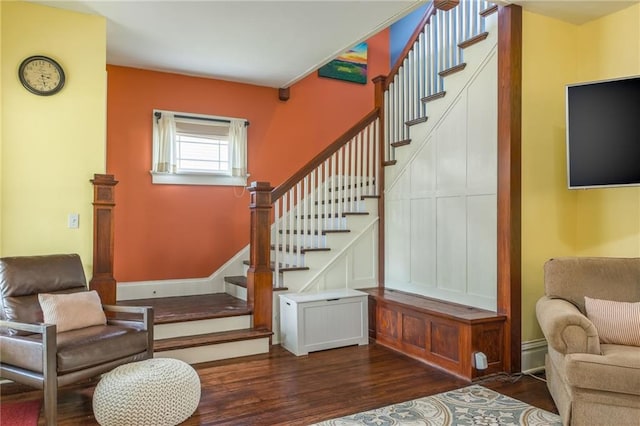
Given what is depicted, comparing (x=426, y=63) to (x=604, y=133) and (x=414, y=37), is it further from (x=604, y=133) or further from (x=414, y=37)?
(x=604, y=133)

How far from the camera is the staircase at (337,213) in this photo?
3.88 metres

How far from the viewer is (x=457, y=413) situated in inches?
108

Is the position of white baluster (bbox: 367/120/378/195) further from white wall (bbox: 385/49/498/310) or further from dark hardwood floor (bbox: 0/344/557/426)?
dark hardwood floor (bbox: 0/344/557/426)

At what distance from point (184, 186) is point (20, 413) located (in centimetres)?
289

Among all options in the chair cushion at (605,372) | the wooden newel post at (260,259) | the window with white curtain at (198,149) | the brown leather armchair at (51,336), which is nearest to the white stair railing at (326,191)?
the wooden newel post at (260,259)

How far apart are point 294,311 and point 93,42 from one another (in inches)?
112

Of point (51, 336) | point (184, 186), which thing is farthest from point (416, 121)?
point (51, 336)

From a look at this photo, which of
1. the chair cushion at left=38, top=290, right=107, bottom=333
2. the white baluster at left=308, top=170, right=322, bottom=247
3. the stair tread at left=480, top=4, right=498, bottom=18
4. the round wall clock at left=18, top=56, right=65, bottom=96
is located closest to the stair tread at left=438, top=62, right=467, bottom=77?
the stair tread at left=480, top=4, right=498, bottom=18

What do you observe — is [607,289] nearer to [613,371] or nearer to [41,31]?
[613,371]

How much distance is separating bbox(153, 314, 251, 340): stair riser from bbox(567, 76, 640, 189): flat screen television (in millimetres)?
3021

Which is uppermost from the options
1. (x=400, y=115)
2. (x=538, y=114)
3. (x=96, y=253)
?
(x=400, y=115)

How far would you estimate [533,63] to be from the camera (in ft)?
11.7

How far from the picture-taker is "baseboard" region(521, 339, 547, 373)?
3502 millimetres

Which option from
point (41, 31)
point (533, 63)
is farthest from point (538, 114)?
point (41, 31)
